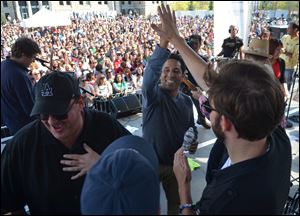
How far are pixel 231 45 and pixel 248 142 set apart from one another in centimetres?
484

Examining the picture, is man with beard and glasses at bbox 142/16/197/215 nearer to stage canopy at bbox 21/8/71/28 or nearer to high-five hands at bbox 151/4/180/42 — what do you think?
high-five hands at bbox 151/4/180/42

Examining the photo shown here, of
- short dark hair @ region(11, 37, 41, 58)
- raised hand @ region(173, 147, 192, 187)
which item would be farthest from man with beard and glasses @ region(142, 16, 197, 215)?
short dark hair @ region(11, 37, 41, 58)

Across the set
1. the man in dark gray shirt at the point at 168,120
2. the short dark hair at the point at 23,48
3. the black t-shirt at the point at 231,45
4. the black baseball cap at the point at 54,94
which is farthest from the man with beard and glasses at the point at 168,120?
the black t-shirt at the point at 231,45

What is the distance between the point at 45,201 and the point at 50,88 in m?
0.52

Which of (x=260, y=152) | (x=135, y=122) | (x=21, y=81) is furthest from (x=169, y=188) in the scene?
(x=135, y=122)

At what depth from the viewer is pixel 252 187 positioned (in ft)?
3.29

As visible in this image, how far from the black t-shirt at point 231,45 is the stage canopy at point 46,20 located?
24.8ft

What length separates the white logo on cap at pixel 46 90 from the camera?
1338 mm

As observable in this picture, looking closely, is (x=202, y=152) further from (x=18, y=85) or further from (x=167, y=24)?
(x=167, y=24)

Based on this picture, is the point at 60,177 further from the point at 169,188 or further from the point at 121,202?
the point at 169,188

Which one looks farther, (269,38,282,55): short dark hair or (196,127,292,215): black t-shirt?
(269,38,282,55): short dark hair

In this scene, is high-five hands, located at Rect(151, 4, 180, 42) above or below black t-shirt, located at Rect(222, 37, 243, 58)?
above

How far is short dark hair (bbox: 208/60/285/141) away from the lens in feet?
3.27

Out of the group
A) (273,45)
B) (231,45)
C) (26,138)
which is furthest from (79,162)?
(231,45)
